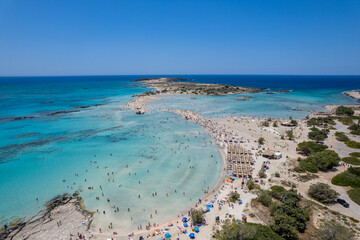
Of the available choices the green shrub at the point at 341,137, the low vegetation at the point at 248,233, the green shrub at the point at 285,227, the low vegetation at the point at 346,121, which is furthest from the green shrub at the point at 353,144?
the low vegetation at the point at 248,233

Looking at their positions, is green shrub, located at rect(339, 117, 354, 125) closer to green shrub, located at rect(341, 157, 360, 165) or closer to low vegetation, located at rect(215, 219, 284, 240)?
green shrub, located at rect(341, 157, 360, 165)

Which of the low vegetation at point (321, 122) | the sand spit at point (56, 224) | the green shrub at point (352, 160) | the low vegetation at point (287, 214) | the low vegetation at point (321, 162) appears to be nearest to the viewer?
the low vegetation at point (287, 214)

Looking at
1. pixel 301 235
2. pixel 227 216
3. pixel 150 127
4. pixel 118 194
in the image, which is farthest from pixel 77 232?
pixel 150 127

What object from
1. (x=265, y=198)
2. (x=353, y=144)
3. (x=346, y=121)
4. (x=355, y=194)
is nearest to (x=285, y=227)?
(x=265, y=198)

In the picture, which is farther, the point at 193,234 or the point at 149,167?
the point at 149,167

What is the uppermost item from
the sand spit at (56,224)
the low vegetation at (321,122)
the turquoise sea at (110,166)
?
Result: the low vegetation at (321,122)

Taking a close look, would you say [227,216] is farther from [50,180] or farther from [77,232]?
[50,180]

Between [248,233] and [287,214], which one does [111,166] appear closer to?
[248,233]

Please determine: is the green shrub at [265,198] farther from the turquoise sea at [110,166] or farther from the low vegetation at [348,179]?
the low vegetation at [348,179]
